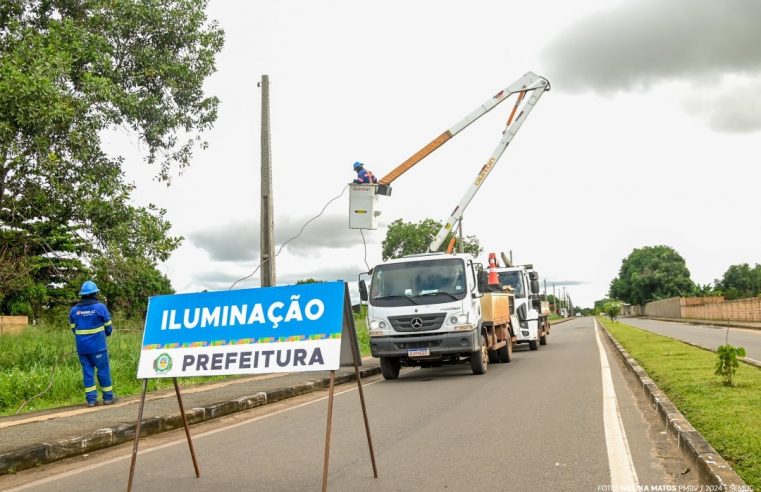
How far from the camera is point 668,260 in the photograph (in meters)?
126

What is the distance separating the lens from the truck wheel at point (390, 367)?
1423 centimetres

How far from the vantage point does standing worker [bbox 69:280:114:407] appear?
9.92 m

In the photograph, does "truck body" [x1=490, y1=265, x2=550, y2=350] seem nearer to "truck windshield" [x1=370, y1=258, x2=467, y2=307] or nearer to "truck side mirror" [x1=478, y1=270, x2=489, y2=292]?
"truck side mirror" [x1=478, y1=270, x2=489, y2=292]

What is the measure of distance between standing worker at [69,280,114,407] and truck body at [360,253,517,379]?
539 cm

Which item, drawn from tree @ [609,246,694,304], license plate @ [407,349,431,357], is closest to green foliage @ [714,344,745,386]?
license plate @ [407,349,431,357]

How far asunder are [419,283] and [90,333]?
643 cm

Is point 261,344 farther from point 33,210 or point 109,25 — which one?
point 109,25

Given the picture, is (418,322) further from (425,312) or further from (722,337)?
(722,337)

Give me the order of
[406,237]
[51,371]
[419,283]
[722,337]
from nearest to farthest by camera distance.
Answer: [51,371], [419,283], [722,337], [406,237]

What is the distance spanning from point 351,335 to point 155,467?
2.50 meters

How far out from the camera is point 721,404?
7871 millimetres

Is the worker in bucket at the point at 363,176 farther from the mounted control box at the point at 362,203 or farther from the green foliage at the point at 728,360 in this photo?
the green foliage at the point at 728,360

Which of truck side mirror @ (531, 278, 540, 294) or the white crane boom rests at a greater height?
the white crane boom

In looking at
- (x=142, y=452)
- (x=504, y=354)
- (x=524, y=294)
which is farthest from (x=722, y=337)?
(x=142, y=452)
